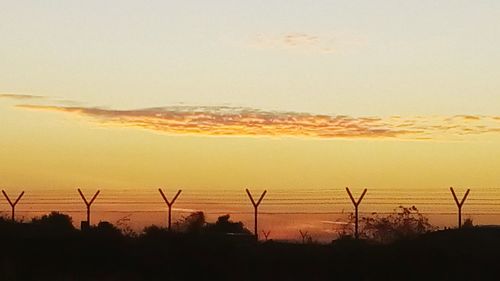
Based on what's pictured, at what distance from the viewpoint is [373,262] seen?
43.7 metres

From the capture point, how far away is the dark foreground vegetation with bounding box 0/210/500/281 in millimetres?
42188

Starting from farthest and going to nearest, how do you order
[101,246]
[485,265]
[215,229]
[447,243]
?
1. [215,229]
2. [101,246]
3. [447,243]
4. [485,265]

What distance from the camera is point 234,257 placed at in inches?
1796

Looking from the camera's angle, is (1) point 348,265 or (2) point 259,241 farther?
(2) point 259,241

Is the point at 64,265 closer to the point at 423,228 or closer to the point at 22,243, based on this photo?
the point at 22,243

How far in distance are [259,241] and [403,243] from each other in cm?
625

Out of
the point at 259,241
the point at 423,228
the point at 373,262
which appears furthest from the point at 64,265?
the point at 423,228

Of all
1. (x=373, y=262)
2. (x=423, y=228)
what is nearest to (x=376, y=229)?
(x=423, y=228)

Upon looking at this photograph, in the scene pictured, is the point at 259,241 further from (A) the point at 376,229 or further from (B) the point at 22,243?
(B) the point at 22,243

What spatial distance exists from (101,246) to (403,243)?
441 inches

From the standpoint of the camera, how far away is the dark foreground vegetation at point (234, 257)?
42188mm

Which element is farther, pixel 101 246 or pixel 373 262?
pixel 101 246

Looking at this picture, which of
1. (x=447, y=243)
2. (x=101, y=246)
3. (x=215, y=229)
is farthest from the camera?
(x=215, y=229)

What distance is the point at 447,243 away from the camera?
44562mm
